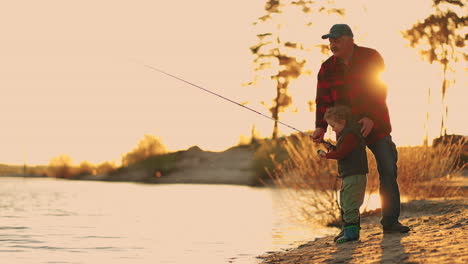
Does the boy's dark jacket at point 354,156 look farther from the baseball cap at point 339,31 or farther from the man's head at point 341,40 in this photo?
the baseball cap at point 339,31

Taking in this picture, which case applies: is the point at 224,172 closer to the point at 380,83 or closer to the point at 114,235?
the point at 114,235

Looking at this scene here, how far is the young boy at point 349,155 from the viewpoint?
20.1 ft

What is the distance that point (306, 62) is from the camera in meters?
36.6

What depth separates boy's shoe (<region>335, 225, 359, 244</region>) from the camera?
643cm

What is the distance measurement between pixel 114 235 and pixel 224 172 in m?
25.7

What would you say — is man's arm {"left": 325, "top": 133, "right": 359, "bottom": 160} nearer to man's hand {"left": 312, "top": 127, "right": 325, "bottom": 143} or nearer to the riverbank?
man's hand {"left": 312, "top": 127, "right": 325, "bottom": 143}

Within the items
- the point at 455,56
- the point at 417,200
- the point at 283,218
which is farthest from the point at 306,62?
the point at 417,200

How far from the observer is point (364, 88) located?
6.24 m

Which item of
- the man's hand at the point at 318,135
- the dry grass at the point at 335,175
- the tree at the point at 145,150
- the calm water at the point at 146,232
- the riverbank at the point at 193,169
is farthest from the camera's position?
the tree at the point at 145,150

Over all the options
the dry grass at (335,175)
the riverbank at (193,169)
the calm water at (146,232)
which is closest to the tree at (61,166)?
the riverbank at (193,169)

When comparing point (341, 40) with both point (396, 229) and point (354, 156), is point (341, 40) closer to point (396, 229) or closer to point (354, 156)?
point (354, 156)

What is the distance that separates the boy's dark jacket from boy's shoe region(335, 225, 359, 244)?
0.51m

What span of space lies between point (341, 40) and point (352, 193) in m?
1.28

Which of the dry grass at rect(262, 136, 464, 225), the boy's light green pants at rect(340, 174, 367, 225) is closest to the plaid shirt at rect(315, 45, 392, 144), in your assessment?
the boy's light green pants at rect(340, 174, 367, 225)
